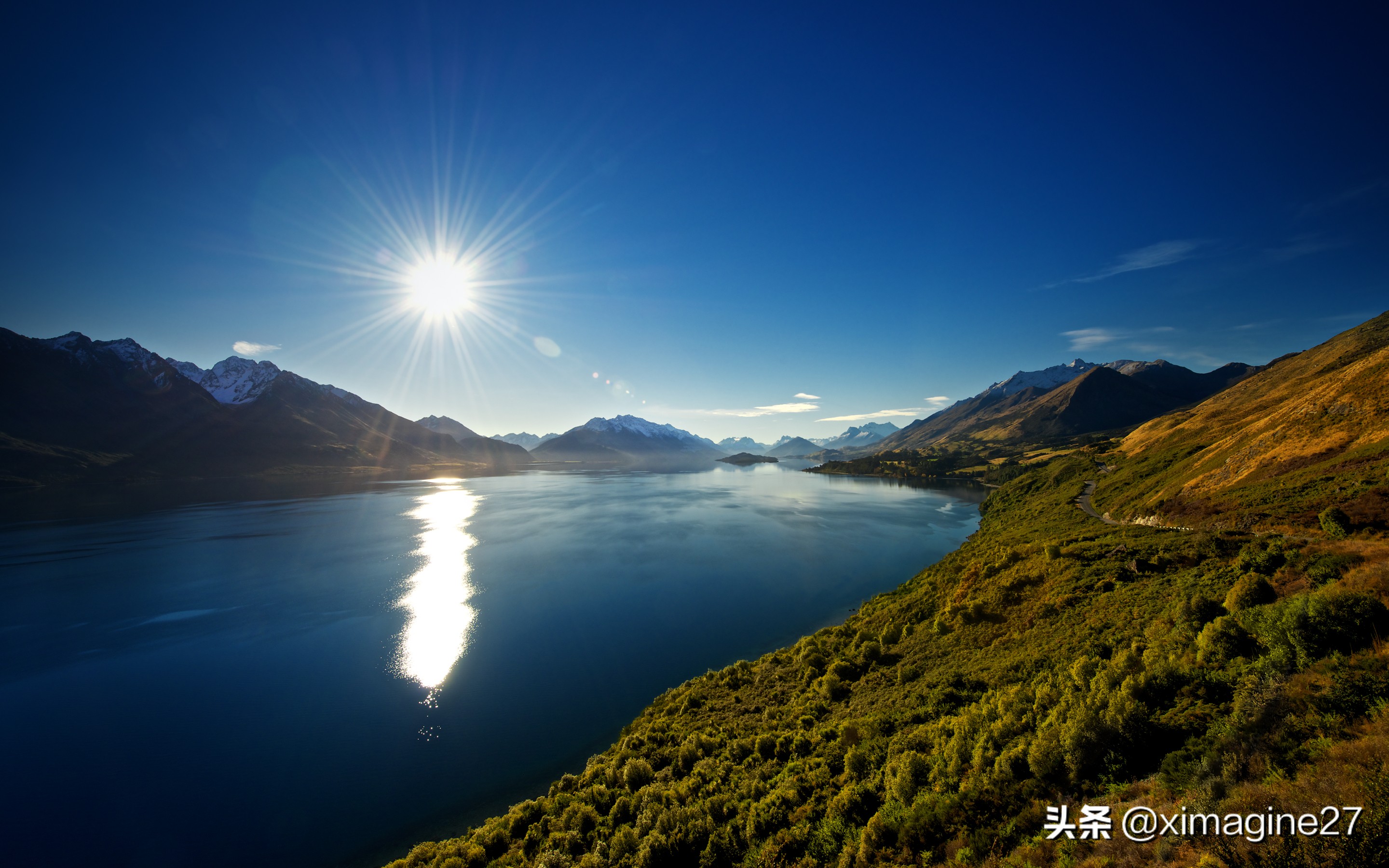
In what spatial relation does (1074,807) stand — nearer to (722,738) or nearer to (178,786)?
(722,738)

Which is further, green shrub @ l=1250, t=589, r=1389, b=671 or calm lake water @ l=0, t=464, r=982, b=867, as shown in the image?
calm lake water @ l=0, t=464, r=982, b=867

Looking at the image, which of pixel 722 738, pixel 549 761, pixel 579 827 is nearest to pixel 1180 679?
pixel 722 738

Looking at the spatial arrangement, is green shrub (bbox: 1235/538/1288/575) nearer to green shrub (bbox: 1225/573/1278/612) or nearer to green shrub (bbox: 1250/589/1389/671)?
green shrub (bbox: 1225/573/1278/612)

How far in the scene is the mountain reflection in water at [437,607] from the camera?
32.7 metres

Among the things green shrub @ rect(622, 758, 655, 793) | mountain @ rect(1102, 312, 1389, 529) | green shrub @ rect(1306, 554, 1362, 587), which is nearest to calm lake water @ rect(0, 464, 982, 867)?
green shrub @ rect(622, 758, 655, 793)

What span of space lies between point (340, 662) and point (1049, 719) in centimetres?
4318

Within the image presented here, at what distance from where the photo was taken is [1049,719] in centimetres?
1214

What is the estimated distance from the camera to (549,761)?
22625mm

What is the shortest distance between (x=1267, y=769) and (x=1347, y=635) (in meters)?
5.65

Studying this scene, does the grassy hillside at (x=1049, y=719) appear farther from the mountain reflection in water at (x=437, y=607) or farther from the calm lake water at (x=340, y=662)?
the mountain reflection in water at (x=437, y=607)

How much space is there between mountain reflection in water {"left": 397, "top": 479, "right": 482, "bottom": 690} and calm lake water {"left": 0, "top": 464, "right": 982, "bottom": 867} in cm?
Result: 33

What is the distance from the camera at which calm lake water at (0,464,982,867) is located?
19.8m

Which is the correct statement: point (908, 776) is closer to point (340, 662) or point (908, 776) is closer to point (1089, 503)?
point (340, 662)

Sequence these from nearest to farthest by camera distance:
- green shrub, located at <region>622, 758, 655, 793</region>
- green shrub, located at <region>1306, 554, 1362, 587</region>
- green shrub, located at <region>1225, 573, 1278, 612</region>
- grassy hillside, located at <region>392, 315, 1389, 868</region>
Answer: grassy hillside, located at <region>392, 315, 1389, 868</region>, green shrub, located at <region>1306, 554, 1362, 587</region>, green shrub, located at <region>1225, 573, 1278, 612</region>, green shrub, located at <region>622, 758, 655, 793</region>
